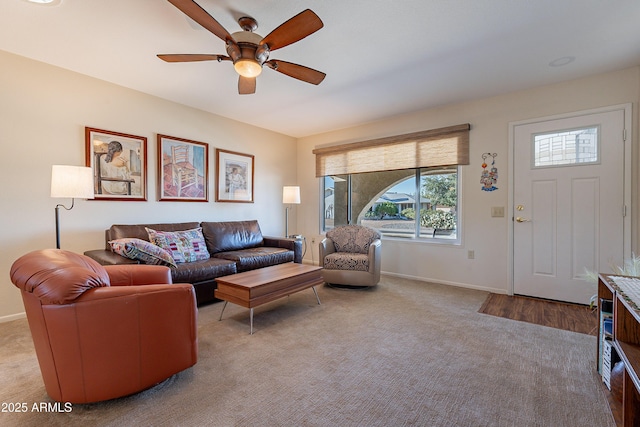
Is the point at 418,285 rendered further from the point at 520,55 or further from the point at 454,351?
the point at 520,55

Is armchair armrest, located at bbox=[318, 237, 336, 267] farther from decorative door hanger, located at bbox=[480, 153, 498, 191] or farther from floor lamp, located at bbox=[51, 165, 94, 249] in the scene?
floor lamp, located at bbox=[51, 165, 94, 249]

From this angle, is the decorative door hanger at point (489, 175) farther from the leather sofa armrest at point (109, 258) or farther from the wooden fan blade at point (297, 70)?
the leather sofa armrest at point (109, 258)

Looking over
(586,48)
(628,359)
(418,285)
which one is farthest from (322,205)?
(628,359)

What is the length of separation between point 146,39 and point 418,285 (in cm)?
412

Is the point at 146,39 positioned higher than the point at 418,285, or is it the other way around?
the point at 146,39

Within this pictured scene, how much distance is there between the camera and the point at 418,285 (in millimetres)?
3961

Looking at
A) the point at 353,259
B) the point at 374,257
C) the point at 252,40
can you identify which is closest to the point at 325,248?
the point at 353,259

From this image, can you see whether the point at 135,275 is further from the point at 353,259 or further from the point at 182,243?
the point at 353,259

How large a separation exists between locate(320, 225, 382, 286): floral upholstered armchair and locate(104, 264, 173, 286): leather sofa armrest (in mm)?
2111

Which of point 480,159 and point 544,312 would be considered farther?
point 480,159

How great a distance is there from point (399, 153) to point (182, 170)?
3251 millimetres

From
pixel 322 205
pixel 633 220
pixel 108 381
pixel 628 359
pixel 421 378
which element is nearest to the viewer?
pixel 628 359

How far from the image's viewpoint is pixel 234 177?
4625 millimetres

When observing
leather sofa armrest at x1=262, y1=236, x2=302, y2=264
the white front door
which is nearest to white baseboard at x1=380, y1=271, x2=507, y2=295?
the white front door
